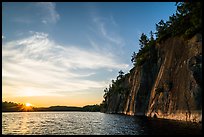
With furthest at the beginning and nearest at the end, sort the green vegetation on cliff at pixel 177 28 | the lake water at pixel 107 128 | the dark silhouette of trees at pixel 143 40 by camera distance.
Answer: the dark silhouette of trees at pixel 143 40
the green vegetation on cliff at pixel 177 28
the lake water at pixel 107 128

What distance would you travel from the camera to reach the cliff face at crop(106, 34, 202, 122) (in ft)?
148

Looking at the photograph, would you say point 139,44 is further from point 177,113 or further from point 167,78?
point 177,113

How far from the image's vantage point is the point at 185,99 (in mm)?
49156

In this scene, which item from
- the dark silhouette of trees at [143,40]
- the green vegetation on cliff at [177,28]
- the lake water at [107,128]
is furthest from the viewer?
the dark silhouette of trees at [143,40]

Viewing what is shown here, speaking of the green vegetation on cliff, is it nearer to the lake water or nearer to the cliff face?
the cliff face

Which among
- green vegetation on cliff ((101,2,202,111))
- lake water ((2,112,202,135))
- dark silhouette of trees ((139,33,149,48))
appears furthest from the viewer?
dark silhouette of trees ((139,33,149,48))

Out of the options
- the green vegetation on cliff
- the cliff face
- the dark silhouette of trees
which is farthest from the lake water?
the dark silhouette of trees

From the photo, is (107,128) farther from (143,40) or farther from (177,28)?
(143,40)

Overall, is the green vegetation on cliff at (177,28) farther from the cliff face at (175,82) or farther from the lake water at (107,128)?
the lake water at (107,128)

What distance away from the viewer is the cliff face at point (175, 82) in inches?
1772

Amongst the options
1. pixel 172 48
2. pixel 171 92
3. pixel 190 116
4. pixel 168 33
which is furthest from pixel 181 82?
pixel 168 33

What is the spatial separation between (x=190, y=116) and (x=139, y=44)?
3189 inches

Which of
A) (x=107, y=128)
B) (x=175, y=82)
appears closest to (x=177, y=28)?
(x=175, y=82)

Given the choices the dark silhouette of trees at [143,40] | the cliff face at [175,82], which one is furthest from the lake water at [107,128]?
the dark silhouette of trees at [143,40]
